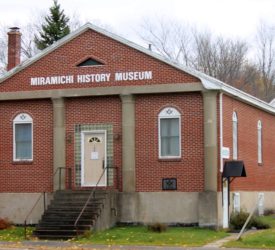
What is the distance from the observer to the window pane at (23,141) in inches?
1128

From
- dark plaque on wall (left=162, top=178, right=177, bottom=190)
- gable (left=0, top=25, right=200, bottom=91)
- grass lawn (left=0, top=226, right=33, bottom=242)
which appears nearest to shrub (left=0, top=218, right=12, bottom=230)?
grass lawn (left=0, top=226, right=33, bottom=242)

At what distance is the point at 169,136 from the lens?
1058 inches

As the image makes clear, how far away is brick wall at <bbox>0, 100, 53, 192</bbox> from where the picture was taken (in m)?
28.2

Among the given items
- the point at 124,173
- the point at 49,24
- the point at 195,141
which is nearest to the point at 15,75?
the point at 124,173

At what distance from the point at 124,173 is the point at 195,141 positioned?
293 centimetres

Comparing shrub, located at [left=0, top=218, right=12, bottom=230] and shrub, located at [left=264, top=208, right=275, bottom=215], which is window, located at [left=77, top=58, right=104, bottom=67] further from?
shrub, located at [left=264, top=208, right=275, bottom=215]

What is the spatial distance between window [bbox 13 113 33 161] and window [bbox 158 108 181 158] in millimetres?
5403

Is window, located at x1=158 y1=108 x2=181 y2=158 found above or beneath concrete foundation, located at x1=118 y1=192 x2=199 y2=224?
above

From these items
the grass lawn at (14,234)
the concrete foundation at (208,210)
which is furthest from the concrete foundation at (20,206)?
the concrete foundation at (208,210)

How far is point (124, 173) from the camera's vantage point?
26.9 meters

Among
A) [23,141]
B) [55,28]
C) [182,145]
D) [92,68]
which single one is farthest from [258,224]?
[55,28]

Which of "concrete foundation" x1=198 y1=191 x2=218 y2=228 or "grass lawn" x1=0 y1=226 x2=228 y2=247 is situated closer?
"grass lawn" x1=0 y1=226 x2=228 y2=247

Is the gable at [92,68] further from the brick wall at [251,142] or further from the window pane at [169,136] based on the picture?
the brick wall at [251,142]

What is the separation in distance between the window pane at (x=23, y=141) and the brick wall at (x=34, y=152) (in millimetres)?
240
